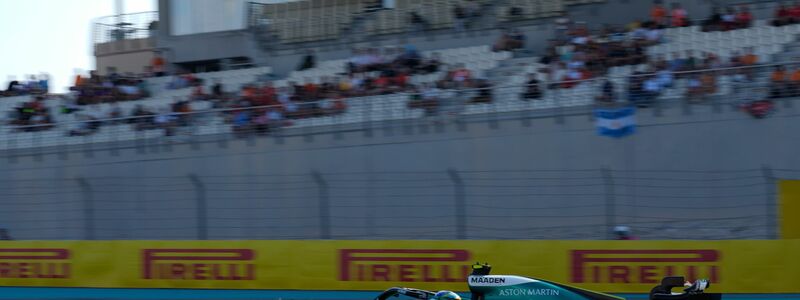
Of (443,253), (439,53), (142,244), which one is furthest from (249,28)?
(443,253)

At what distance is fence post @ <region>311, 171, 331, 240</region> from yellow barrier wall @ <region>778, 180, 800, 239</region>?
6.09 metres

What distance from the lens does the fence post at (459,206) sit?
47.1ft

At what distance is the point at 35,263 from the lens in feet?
43.5

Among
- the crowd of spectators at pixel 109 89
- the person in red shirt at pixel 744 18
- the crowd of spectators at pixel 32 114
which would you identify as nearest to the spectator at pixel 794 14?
the person in red shirt at pixel 744 18

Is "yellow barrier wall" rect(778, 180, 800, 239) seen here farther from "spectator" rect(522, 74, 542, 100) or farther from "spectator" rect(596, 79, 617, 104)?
"spectator" rect(522, 74, 542, 100)

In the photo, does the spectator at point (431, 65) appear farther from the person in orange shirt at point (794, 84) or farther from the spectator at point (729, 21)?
the person in orange shirt at point (794, 84)

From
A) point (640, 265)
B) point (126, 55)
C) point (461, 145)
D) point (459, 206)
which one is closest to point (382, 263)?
point (459, 206)

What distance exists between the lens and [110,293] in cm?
1287

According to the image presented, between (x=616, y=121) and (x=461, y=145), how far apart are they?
245 cm

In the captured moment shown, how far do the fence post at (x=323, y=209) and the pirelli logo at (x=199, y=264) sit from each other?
226 centimetres

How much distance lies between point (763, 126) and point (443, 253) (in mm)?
5569

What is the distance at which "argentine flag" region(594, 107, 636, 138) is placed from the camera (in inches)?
595

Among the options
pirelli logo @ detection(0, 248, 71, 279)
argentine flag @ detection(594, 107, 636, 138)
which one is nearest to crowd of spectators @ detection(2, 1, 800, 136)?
argentine flag @ detection(594, 107, 636, 138)

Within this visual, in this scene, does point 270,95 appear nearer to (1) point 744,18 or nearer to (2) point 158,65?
(2) point 158,65
